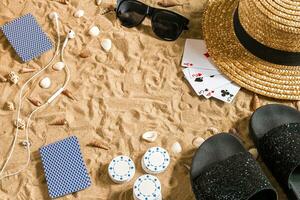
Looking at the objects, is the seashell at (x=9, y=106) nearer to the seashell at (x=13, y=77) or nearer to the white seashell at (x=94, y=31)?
the seashell at (x=13, y=77)

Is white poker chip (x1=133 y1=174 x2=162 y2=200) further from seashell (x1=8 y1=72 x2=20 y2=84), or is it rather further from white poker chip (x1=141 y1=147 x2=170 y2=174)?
seashell (x1=8 y1=72 x2=20 y2=84)

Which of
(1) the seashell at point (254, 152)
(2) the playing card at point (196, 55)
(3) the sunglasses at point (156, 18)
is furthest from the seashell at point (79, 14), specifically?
(1) the seashell at point (254, 152)

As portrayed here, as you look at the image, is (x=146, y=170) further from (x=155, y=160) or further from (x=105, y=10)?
(x=105, y=10)

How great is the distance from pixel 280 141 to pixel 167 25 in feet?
1.68

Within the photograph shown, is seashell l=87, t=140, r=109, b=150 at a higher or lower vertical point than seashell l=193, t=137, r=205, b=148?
lower

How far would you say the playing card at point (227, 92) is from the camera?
1.30 meters

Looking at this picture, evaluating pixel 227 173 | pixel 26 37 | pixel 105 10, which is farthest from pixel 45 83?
pixel 227 173

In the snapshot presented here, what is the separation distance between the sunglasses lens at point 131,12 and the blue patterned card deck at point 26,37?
0.25 metres

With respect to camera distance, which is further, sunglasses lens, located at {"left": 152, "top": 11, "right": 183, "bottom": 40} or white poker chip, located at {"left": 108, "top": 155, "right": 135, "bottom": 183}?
sunglasses lens, located at {"left": 152, "top": 11, "right": 183, "bottom": 40}

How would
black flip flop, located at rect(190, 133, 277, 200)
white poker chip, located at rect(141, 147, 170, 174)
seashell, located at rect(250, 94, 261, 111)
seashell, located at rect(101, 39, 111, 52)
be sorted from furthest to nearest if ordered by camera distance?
seashell, located at rect(101, 39, 111, 52) < seashell, located at rect(250, 94, 261, 111) < white poker chip, located at rect(141, 147, 170, 174) < black flip flop, located at rect(190, 133, 277, 200)

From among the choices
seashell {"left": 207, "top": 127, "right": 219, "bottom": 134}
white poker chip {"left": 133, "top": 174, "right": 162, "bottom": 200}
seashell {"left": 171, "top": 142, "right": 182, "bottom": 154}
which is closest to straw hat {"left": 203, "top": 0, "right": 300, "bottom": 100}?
seashell {"left": 207, "top": 127, "right": 219, "bottom": 134}

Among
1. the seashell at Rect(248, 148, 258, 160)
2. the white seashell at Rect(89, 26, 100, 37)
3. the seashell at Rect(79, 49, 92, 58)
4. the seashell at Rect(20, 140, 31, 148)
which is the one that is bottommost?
the seashell at Rect(20, 140, 31, 148)

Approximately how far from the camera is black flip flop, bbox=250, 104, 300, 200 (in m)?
1.13

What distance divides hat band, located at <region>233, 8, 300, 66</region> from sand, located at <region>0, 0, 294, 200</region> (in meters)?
0.12
